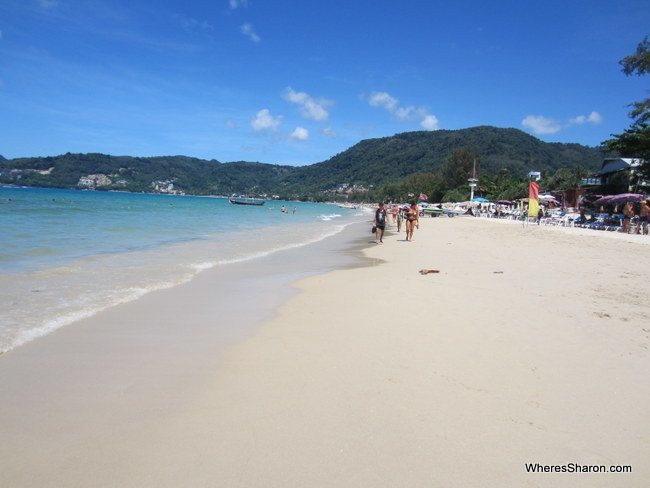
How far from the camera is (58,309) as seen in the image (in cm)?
567

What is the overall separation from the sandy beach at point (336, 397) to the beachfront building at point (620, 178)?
38.7 metres

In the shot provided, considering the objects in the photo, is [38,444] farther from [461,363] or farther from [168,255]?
[168,255]

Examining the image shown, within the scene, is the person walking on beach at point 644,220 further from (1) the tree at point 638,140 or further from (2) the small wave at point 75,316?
(2) the small wave at point 75,316

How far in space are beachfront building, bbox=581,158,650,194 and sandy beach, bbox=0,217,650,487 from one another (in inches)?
1522

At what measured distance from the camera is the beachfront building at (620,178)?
36.4m

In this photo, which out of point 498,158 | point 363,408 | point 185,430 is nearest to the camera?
point 185,430

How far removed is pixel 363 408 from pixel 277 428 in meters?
0.68

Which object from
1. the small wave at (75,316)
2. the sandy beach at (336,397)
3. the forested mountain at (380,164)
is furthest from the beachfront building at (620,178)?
the forested mountain at (380,164)

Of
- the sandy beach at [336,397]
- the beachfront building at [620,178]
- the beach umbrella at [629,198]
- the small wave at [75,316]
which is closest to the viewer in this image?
the sandy beach at [336,397]

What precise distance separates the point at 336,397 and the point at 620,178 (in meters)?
50.2

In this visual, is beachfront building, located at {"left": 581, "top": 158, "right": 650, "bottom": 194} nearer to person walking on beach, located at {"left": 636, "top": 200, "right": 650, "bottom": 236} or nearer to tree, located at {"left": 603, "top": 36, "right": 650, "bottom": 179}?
tree, located at {"left": 603, "top": 36, "right": 650, "bottom": 179}

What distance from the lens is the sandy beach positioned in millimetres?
2393

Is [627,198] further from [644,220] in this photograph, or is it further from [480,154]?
[480,154]

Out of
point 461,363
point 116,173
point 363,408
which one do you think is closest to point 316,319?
point 461,363
